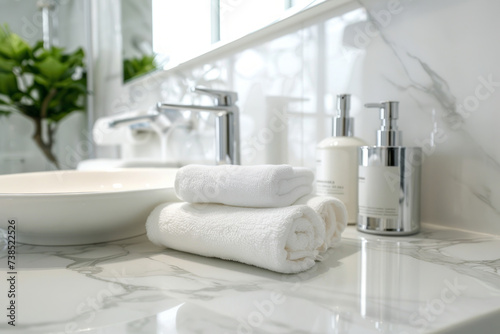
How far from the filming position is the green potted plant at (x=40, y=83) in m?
1.83

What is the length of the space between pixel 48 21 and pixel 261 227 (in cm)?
221

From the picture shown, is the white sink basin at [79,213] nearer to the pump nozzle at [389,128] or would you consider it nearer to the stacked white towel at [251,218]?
the stacked white towel at [251,218]

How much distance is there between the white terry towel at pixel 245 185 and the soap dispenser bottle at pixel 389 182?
3.5 inches

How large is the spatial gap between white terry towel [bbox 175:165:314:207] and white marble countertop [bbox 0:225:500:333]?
0.25 ft

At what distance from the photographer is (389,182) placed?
0.58 metres

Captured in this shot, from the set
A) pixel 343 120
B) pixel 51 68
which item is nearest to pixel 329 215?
pixel 343 120

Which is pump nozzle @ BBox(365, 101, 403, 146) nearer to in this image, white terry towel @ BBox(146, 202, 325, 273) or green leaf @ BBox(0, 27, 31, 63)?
white terry towel @ BBox(146, 202, 325, 273)

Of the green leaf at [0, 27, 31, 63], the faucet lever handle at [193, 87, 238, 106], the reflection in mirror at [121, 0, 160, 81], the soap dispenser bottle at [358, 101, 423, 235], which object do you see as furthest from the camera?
the green leaf at [0, 27, 31, 63]

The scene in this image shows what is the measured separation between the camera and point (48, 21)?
7.24 feet

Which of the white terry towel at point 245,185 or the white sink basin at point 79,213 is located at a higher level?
the white terry towel at point 245,185

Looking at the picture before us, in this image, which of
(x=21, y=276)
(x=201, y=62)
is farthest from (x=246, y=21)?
(x=21, y=276)

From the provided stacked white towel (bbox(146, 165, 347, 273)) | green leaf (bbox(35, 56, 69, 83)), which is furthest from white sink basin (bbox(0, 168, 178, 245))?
green leaf (bbox(35, 56, 69, 83))

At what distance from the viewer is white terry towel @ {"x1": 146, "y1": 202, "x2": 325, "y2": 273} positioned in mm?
435

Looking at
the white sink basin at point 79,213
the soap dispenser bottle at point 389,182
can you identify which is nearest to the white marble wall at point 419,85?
the soap dispenser bottle at point 389,182
